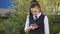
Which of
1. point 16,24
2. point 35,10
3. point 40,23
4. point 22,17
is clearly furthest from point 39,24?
point 22,17

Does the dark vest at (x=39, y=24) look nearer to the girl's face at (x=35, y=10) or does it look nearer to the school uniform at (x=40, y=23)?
the school uniform at (x=40, y=23)

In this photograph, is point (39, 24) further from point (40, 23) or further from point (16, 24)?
point (16, 24)

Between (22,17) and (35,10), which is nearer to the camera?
(35,10)

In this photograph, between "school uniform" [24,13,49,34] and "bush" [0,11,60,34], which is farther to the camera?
"bush" [0,11,60,34]

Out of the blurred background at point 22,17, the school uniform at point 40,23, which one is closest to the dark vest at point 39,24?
the school uniform at point 40,23

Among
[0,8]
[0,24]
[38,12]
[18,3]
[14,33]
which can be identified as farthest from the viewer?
[0,8]

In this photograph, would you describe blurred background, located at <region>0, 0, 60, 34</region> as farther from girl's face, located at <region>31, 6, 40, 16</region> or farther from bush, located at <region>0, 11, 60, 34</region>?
girl's face, located at <region>31, 6, 40, 16</region>

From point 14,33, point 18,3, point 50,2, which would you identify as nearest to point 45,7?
point 50,2

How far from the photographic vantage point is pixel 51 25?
32.0ft

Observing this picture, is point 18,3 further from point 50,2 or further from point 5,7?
point 5,7

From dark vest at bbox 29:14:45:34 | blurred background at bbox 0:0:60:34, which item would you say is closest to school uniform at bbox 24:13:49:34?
dark vest at bbox 29:14:45:34

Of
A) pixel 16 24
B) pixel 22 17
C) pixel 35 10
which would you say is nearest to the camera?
pixel 35 10

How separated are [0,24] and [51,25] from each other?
7.59 feet

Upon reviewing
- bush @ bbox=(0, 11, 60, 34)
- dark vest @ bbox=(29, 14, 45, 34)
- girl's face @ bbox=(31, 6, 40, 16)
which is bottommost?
bush @ bbox=(0, 11, 60, 34)
